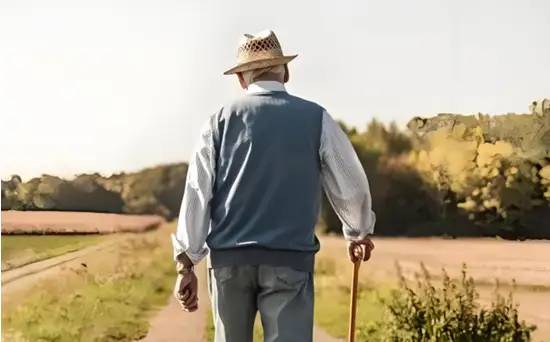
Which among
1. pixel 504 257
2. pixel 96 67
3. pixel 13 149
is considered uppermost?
pixel 96 67

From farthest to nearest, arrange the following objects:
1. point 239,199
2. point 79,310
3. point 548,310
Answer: point 79,310 → point 548,310 → point 239,199

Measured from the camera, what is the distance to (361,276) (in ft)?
11.9

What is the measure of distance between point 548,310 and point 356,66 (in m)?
0.96

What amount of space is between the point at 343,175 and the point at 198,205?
1.17 feet

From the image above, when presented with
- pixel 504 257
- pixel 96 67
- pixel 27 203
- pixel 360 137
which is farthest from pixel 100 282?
pixel 504 257

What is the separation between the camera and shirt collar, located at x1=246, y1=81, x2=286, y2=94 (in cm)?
277

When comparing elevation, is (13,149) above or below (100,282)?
above

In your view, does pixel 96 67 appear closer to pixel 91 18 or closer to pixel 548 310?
pixel 91 18

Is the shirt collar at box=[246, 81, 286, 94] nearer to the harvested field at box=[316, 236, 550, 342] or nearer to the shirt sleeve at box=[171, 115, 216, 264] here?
the shirt sleeve at box=[171, 115, 216, 264]

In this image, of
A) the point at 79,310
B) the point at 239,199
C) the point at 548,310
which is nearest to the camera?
the point at 239,199

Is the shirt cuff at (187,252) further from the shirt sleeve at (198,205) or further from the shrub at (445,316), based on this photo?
the shrub at (445,316)

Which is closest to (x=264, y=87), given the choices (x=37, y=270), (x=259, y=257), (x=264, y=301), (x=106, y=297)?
(x=259, y=257)

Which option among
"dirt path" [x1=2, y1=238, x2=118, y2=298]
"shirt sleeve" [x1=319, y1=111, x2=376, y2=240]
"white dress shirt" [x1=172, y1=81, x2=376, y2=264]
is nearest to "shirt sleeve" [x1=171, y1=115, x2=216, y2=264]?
"white dress shirt" [x1=172, y1=81, x2=376, y2=264]

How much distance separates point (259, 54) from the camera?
9.18 ft
